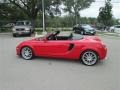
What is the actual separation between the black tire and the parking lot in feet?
0.67

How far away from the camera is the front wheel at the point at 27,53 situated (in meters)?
8.18

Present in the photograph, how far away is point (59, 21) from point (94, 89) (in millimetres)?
28342

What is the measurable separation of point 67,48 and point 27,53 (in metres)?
1.75

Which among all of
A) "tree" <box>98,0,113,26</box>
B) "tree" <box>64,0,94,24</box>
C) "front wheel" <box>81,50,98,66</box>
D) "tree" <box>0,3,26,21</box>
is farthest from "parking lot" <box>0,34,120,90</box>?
"tree" <box>64,0,94,24</box>

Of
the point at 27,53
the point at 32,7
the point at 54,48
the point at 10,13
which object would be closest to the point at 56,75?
the point at 54,48

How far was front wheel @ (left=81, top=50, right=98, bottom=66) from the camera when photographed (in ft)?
24.0

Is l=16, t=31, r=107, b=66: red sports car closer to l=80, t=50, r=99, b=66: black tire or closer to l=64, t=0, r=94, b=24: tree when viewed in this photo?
l=80, t=50, r=99, b=66: black tire

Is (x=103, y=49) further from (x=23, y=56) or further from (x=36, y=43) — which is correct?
(x=23, y=56)

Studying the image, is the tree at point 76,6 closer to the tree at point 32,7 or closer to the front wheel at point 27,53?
the tree at point 32,7

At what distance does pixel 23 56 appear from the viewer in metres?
8.27

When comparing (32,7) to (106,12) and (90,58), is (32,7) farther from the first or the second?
(90,58)

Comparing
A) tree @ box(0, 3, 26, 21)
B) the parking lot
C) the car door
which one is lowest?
the parking lot

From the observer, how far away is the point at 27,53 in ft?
27.0

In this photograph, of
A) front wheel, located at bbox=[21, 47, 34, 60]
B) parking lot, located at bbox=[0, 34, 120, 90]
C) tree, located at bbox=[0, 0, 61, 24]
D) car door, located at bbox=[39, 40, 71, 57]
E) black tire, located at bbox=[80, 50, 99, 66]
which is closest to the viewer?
parking lot, located at bbox=[0, 34, 120, 90]
